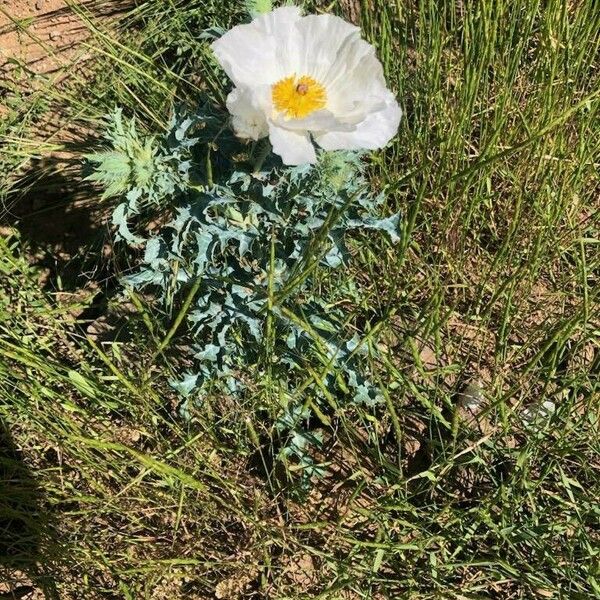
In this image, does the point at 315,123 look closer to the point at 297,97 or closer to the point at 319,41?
the point at 297,97

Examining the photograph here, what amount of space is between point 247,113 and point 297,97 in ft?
0.46

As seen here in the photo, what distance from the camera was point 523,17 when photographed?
1771 millimetres

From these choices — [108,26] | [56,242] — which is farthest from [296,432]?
[108,26]

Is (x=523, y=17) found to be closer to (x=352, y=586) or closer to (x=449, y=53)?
(x=449, y=53)

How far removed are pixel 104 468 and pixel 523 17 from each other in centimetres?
135

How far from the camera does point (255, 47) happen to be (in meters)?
1.29

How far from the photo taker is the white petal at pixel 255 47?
1.24 m

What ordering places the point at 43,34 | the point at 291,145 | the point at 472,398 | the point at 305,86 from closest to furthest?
the point at 291,145 → the point at 305,86 → the point at 472,398 → the point at 43,34

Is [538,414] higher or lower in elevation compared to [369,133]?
lower

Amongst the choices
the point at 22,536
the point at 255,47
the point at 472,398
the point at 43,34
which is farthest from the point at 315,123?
the point at 43,34

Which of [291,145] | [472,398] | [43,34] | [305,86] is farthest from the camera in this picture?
[43,34]

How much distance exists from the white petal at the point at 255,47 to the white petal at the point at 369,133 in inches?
6.4

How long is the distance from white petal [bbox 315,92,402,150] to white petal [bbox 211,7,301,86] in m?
0.16

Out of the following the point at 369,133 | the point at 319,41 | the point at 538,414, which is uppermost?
the point at 319,41
